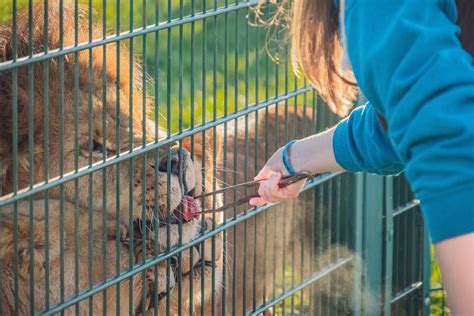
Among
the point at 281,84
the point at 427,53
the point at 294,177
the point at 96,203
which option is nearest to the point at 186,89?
the point at 281,84

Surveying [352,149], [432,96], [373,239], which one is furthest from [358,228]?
[432,96]

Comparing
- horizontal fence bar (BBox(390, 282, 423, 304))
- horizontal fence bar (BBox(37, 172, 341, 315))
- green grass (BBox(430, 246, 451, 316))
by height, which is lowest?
green grass (BBox(430, 246, 451, 316))

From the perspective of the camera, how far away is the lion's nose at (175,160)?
3.58 meters

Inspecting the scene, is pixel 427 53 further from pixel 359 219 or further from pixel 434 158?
pixel 359 219

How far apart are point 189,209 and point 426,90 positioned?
1863 mm

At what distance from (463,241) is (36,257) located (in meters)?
1.83

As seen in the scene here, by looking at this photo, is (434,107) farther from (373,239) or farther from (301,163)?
(373,239)

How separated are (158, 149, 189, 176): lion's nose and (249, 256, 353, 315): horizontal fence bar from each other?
29.7 inches

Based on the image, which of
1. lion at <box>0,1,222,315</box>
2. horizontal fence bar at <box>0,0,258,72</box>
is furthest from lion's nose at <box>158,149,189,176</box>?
horizontal fence bar at <box>0,0,258,72</box>

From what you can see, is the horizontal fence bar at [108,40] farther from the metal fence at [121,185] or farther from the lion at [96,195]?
the lion at [96,195]

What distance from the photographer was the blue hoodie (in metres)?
1.89

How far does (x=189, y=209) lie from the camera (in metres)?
3.71

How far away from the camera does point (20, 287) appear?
351 centimetres

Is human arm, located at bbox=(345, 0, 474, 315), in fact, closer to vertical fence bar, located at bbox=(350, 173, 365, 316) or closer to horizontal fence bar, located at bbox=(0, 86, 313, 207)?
horizontal fence bar, located at bbox=(0, 86, 313, 207)
